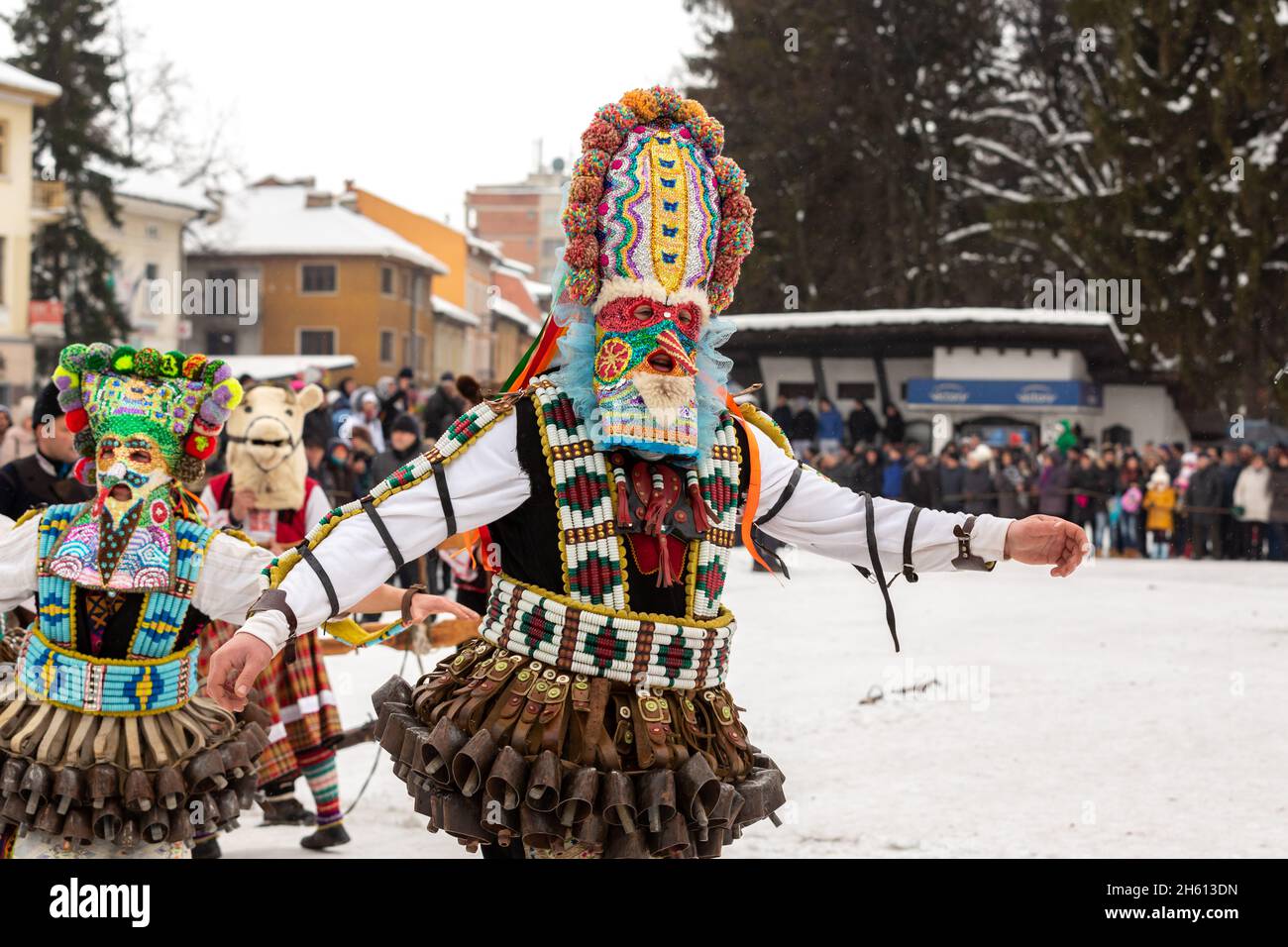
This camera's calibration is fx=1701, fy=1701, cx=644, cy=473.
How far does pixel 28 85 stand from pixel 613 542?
38.1 m

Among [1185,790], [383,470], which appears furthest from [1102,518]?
[1185,790]

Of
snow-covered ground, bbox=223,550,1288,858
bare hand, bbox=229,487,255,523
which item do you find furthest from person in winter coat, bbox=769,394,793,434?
bare hand, bbox=229,487,255,523

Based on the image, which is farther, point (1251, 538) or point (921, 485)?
point (921, 485)

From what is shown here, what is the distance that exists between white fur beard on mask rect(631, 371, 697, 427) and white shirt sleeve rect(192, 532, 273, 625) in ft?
6.82

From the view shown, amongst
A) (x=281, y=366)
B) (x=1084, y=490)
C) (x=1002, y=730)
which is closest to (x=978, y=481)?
(x=1084, y=490)

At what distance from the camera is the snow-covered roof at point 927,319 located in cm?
2684

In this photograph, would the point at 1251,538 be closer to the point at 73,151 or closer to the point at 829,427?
the point at 829,427

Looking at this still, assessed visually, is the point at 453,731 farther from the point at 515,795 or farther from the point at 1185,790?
the point at 1185,790

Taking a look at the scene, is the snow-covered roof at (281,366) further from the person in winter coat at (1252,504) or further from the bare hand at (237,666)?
the bare hand at (237,666)

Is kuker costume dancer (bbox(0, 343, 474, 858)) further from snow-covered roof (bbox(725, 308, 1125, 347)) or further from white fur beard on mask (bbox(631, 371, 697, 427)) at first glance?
snow-covered roof (bbox(725, 308, 1125, 347))

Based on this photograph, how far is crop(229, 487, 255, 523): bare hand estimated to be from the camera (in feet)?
27.1

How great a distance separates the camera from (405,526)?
13.3 feet

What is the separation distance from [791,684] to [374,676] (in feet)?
9.40
